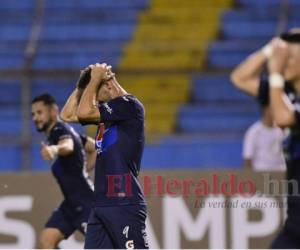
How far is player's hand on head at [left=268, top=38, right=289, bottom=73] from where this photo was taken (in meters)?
6.00

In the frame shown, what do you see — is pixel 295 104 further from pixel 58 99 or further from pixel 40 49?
pixel 40 49

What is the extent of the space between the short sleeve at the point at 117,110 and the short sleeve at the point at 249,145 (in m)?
4.89

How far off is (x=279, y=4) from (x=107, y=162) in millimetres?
9388

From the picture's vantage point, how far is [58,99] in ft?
50.5

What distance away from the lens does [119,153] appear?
827 centimetres

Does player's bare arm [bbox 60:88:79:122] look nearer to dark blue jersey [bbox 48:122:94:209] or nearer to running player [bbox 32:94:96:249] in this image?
running player [bbox 32:94:96:249]

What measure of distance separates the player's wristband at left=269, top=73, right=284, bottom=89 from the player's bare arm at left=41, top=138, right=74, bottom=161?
3.89m

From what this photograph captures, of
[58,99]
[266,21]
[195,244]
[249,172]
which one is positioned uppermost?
[266,21]

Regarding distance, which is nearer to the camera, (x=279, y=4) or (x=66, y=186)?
(x=66, y=186)

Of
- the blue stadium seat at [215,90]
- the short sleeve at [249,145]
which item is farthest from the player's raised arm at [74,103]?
the blue stadium seat at [215,90]

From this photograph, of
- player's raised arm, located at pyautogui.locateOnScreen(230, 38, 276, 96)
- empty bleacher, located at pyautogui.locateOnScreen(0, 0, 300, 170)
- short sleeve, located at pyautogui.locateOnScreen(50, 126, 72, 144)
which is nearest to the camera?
player's raised arm, located at pyautogui.locateOnScreen(230, 38, 276, 96)

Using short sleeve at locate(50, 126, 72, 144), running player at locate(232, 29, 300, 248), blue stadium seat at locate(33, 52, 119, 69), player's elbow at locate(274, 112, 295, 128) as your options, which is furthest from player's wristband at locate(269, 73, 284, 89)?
blue stadium seat at locate(33, 52, 119, 69)

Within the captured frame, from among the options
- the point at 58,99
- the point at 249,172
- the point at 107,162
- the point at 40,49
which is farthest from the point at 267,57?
the point at 40,49

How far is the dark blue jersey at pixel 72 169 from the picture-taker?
10367 mm
